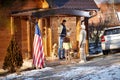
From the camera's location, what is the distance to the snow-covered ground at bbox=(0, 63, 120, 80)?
14.1 meters

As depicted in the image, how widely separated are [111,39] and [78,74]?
26.1 feet

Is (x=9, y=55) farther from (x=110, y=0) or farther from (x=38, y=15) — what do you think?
(x=110, y=0)

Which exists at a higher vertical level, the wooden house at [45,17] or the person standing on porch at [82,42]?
the wooden house at [45,17]

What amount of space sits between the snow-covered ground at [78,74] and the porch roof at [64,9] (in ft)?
8.88

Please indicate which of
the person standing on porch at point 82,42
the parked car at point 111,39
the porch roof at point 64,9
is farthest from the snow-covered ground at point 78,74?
the parked car at point 111,39

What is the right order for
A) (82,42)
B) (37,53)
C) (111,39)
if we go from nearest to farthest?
(37,53) → (82,42) → (111,39)

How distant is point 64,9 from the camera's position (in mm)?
19078

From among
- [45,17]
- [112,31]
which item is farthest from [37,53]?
[112,31]

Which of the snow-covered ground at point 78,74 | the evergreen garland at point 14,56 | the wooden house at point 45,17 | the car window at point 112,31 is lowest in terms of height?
the snow-covered ground at point 78,74

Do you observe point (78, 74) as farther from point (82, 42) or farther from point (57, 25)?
point (57, 25)

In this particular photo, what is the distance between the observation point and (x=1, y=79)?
14.9 meters

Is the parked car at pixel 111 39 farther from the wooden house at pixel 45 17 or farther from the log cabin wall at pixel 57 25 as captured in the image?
the log cabin wall at pixel 57 25

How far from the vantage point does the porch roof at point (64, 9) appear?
18.2m

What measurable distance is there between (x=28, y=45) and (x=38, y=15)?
340cm
